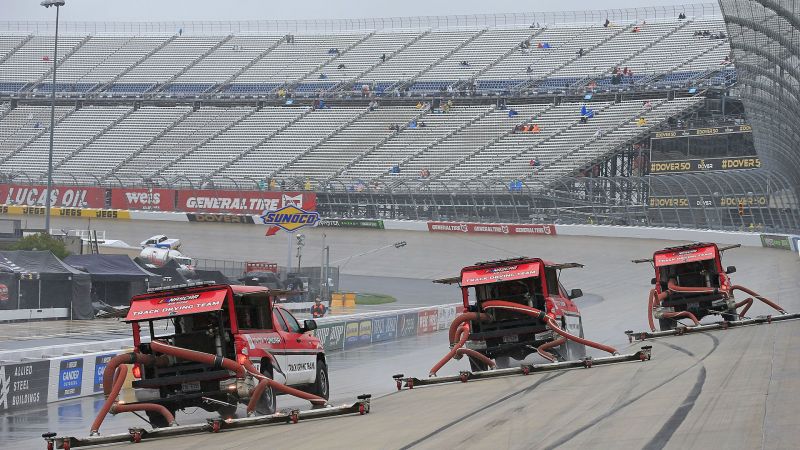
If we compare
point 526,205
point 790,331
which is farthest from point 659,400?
point 526,205

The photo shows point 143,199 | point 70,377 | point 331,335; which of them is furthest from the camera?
point 143,199

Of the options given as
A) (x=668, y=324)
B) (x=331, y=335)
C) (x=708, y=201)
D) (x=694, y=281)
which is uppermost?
(x=708, y=201)

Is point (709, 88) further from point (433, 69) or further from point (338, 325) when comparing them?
point (338, 325)

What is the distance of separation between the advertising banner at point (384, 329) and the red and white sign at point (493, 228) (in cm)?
2468

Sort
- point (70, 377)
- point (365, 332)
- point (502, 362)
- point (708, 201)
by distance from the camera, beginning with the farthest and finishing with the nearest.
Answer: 1. point (708, 201)
2. point (365, 332)
3. point (502, 362)
4. point (70, 377)

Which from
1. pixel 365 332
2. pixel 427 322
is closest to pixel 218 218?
pixel 427 322

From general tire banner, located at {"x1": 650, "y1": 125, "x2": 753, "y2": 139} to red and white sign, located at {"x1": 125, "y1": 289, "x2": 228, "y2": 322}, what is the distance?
5063 centimetres

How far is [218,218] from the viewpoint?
68812mm

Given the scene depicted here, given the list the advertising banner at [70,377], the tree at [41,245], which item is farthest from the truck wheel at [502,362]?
the tree at [41,245]

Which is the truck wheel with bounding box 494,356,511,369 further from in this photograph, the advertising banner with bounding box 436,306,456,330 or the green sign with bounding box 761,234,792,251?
the green sign with bounding box 761,234,792,251

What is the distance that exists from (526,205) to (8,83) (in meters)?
57.5

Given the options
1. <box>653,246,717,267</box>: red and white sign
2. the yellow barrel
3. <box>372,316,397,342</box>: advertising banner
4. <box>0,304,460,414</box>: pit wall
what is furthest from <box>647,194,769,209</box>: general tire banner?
<box>0,304,460,414</box>: pit wall

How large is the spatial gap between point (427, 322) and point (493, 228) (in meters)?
22.6

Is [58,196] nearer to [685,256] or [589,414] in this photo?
[685,256]
